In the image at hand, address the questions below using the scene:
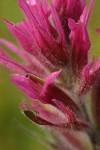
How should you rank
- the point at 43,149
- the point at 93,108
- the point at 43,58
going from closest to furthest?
the point at 43,58, the point at 93,108, the point at 43,149

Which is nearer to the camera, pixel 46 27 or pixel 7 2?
pixel 46 27

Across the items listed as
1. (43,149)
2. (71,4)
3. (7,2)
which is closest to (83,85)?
(71,4)

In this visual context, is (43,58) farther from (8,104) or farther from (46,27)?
(8,104)

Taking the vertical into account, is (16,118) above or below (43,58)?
below

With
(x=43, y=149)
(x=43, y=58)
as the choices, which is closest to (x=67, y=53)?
(x=43, y=58)

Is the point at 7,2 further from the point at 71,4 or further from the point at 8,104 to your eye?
the point at 71,4

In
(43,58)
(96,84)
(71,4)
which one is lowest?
(96,84)

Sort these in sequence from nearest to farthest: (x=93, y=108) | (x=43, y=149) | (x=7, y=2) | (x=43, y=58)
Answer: (x=43, y=58)
(x=93, y=108)
(x=43, y=149)
(x=7, y=2)

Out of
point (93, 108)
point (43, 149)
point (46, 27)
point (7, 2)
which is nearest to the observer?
point (46, 27)

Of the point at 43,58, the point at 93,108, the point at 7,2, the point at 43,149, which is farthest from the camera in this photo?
the point at 7,2
